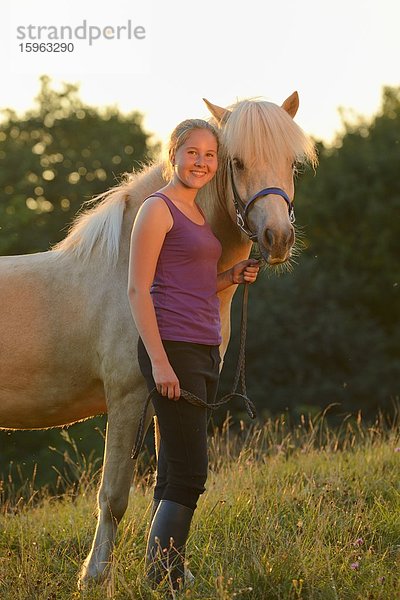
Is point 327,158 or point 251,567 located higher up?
point 327,158

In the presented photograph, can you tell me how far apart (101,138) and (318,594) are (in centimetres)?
3358

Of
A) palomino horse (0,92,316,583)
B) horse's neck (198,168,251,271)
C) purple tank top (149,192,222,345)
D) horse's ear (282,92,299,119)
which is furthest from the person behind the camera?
horse's ear (282,92,299,119)

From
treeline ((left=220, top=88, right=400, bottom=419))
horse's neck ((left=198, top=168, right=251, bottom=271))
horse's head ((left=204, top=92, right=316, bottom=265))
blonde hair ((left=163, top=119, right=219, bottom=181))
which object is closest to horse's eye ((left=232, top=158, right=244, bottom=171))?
horse's head ((left=204, top=92, right=316, bottom=265))

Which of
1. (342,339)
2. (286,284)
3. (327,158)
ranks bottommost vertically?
(342,339)

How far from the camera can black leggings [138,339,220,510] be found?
3.48 metres

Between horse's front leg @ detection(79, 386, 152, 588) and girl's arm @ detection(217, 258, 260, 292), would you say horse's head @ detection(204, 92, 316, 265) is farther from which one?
horse's front leg @ detection(79, 386, 152, 588)

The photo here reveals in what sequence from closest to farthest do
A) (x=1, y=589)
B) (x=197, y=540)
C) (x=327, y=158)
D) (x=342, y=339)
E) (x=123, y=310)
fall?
(x=1, y=589) → (x=123, y=310) → (x=197, y=540) → (x=342, y=339) → (x=327, y=158)

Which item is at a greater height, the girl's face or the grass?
the girl's face

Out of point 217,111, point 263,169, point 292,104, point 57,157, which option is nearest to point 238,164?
point 263,169

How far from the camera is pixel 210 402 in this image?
3.69 metres

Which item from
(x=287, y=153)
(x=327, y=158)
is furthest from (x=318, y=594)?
(x=327, y=158)

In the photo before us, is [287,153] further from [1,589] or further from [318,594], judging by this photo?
[1,589]

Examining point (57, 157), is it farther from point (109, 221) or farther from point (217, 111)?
point (217, 111)

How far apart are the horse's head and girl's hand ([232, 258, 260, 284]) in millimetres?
117
